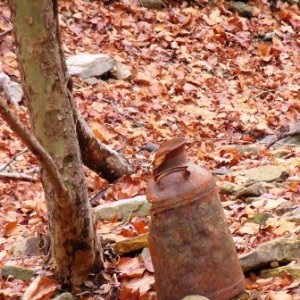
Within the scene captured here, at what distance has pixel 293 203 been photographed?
4.62m

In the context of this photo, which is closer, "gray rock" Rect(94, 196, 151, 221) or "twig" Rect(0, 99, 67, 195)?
"twig" Rect(0, 99, 67, 195)

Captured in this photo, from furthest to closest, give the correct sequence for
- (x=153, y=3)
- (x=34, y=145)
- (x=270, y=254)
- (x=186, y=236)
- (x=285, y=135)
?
1. (x=153, y=3)
2. (x=285, y=135)
3. (x=270, y=254)
4. (x=186, y=236)
5. (x=34, y=145)

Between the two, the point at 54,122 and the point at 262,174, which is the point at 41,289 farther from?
the point at 262,174

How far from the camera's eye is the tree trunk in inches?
131

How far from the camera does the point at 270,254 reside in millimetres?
3537

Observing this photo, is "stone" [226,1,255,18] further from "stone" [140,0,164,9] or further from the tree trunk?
the tree trunk

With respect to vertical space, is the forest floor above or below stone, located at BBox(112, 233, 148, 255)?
below

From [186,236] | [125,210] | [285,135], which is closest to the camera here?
[186,236]

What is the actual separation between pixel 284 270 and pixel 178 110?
5.05 metres

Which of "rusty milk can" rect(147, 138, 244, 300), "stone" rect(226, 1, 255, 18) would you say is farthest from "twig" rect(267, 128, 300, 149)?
"stone" rect(226, 1, 255, 18)

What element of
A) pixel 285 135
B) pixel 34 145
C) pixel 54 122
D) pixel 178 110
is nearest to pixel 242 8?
pixel 178 110

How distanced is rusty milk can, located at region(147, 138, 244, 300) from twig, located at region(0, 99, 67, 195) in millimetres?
460

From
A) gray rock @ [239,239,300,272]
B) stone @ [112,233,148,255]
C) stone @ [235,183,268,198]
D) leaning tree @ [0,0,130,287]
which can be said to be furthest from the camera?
stone @ [235,183,268,198]

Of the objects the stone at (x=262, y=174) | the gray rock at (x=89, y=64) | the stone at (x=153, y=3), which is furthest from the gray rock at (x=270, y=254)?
the stone at (x=153, y=3)
